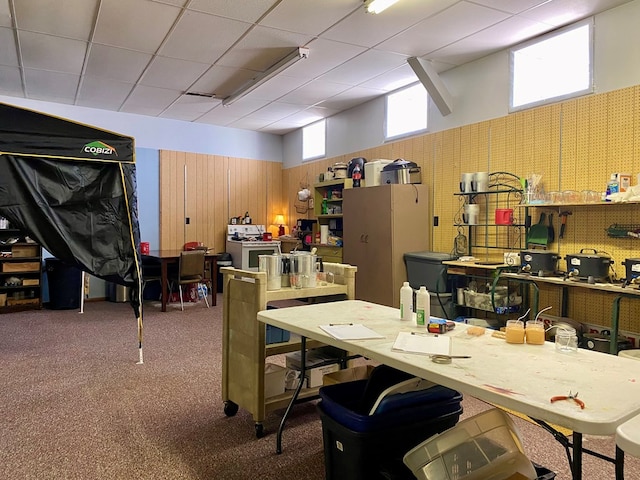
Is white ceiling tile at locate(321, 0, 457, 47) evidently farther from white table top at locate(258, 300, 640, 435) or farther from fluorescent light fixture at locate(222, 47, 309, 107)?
white table top at locate(258, 300, 640, 435)

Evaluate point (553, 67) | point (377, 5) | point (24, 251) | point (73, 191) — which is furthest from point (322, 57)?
point (24, 251)

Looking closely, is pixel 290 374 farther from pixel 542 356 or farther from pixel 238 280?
pixel 542 356

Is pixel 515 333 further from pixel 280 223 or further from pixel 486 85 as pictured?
pixel 280 223

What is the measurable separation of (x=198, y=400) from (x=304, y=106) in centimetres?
505


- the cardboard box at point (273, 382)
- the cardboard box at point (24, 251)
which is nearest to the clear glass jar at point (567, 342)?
the cardboard box at point (273, 382)

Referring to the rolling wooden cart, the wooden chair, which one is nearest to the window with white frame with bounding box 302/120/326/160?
the wooden chair

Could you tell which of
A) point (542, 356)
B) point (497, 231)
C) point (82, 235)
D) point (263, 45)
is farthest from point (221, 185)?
point (542, 356)

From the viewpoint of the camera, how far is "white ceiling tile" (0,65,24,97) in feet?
18.2

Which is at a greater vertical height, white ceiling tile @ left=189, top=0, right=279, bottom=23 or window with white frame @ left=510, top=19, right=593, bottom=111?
white ceiling tile @ left=189, top=0, right=279, bottom=23

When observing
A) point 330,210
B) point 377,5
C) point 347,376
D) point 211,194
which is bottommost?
point 347,376

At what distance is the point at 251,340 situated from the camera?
9.14 feet

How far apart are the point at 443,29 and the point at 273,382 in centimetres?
358

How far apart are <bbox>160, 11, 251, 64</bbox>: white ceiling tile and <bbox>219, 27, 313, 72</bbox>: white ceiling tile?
0.41ft

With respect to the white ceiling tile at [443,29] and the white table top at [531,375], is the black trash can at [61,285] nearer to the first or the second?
the white ceiling tile at [443,29]
